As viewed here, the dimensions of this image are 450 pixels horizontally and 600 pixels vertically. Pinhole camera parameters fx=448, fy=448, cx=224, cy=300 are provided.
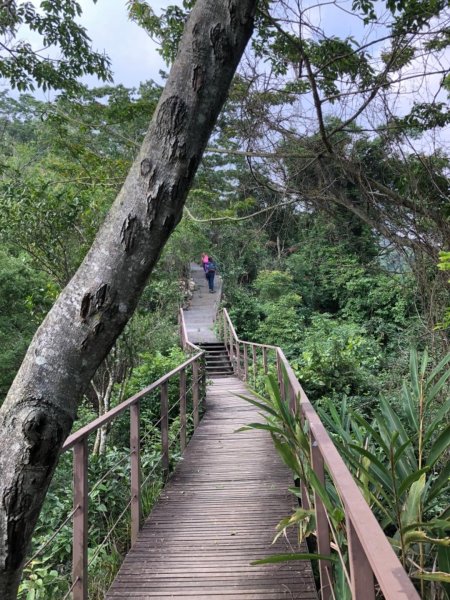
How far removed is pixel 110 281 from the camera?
1359mm

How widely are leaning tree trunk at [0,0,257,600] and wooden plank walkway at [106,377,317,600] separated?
5.07 feet

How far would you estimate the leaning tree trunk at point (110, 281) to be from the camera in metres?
1.21

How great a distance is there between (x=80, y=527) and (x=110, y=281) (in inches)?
53.8

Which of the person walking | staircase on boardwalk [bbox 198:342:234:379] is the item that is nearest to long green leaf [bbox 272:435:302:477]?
staircase on boardwalk [bbox 198:342:234:379]

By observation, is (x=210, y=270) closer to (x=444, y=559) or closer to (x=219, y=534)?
(x=219, y=534)

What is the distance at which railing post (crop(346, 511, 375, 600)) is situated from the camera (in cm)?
101

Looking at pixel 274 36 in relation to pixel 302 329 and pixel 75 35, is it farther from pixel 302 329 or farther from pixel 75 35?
Result: pixel 302 329

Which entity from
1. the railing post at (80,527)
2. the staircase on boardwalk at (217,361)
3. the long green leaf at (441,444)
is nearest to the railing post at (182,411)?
the railing post at (80,527)

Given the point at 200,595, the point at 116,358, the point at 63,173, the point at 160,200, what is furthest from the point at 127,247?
the point at 63,173

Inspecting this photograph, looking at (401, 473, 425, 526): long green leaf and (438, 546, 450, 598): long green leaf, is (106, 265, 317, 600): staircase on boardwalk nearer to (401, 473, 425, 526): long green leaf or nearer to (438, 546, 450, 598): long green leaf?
(401, 473, 425, 526): long green leaf

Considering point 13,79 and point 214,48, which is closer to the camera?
point 214,48

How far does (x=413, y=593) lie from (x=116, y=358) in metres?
5.92

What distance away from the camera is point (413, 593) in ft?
2.38

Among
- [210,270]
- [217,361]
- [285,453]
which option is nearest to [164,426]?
[285,453]
